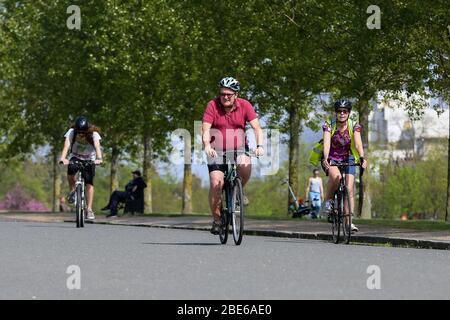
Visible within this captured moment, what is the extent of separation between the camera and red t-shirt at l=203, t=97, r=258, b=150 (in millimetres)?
14516

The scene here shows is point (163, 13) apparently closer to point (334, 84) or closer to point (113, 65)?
point (113, 65)

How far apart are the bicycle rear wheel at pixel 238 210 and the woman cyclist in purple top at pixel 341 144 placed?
5.84 ft

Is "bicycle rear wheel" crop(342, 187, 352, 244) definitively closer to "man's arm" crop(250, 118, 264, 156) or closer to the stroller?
"man's arm" crop(250, 118, 264, 156)

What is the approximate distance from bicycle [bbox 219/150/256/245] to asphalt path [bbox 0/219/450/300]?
0.31 m

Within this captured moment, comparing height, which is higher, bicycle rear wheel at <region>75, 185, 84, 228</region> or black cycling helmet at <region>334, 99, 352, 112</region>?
black cycling helmet at <region>334, 99, 352, 112</region>

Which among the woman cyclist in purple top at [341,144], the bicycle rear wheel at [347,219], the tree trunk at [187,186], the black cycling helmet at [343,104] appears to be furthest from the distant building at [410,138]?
the black cycling helmet at [343,104]

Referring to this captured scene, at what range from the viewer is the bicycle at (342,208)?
15.9 m

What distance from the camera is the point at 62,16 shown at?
149 feet

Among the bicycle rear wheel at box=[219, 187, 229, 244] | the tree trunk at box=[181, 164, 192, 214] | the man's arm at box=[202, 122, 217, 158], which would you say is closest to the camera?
the man's arm at box=[202, 122, 217, 158]

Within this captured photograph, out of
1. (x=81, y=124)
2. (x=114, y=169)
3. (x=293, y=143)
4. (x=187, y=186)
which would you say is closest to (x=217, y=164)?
(x=81, y=124)

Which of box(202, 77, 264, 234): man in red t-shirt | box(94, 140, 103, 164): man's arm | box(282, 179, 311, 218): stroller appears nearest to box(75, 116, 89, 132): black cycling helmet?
box(94, 140, 103, 164): man's arm

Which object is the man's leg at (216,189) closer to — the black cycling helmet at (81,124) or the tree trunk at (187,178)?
the black cycling helmet at (81,124)
